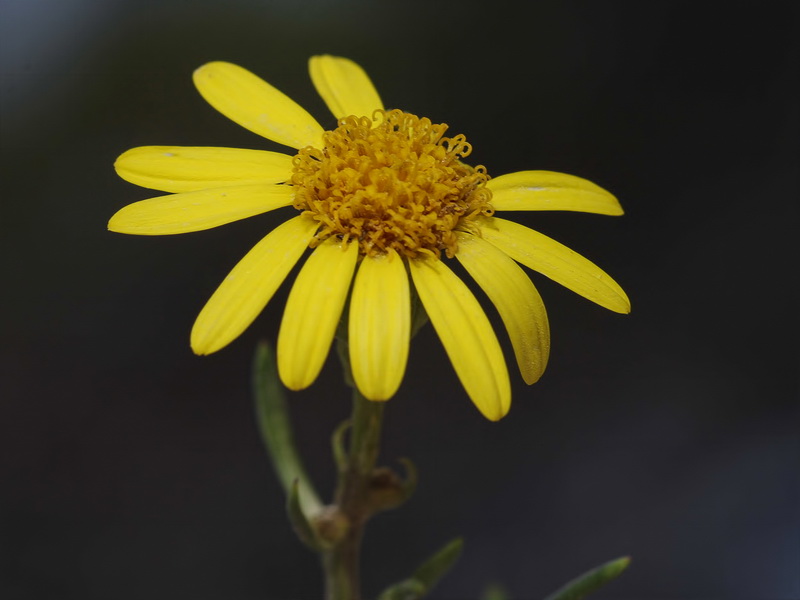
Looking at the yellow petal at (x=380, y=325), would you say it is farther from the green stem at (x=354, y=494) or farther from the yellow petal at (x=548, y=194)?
the yellow petal at (x=548, y=194)

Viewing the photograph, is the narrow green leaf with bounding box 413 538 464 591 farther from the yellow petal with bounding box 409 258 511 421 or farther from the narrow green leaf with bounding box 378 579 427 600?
the yellow petal with bounding box 409 258 511 421

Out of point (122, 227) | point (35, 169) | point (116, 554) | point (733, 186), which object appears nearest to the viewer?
point (122, 227)

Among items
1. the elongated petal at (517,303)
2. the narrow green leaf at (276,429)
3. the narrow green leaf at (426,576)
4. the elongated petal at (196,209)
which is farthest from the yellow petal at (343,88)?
the narrow green leaf at (426,576)

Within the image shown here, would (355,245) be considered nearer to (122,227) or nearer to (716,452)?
(122,227)

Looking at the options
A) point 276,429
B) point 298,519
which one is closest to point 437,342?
point 276,429

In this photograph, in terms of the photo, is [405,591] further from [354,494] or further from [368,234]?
[368,234]

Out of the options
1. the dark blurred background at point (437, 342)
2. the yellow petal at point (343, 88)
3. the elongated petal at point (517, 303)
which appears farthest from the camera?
the dark blurred background at point (437, 342)

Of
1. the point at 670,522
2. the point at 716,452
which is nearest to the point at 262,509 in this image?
the point at 670,522
